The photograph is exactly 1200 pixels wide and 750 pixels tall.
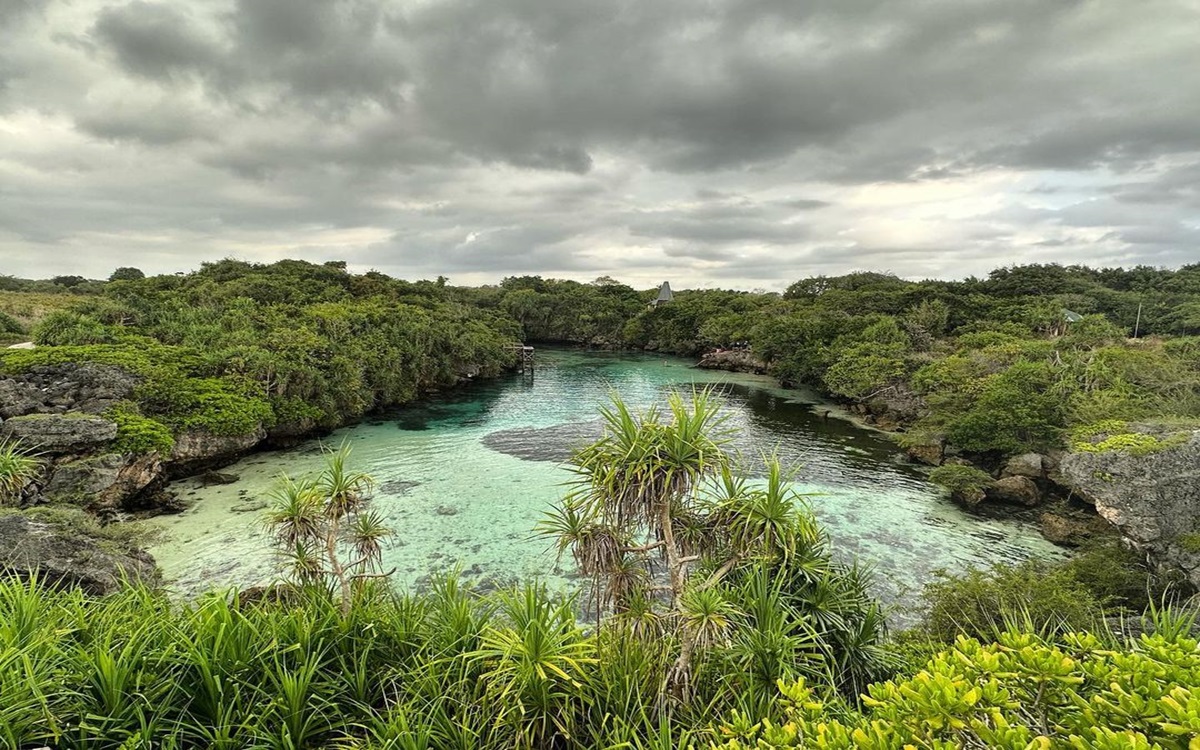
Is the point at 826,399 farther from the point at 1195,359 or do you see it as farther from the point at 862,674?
the point at 862,674

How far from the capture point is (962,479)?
15758 millimetres

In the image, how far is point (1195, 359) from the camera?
60.1 feet

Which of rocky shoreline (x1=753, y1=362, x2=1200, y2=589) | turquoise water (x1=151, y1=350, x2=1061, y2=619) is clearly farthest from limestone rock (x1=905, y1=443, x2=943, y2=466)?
rocky shoreline (x1=753, y1=362, x2=1200, y2=589)

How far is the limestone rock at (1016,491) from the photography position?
15562 mm

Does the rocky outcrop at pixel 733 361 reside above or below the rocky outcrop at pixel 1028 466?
above

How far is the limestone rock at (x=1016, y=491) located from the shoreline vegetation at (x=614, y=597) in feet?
0.36

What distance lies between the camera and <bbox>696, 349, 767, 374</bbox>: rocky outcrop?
4618cm

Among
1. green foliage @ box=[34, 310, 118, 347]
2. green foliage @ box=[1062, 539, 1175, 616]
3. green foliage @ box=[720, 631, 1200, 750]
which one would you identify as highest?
green foliage @ box=[34, 310, 118, 347]

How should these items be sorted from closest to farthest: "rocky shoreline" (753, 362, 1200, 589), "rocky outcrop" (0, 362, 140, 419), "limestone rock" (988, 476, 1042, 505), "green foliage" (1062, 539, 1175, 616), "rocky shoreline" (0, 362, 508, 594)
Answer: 1. "rocky shoreline" (0, 362, 508, 594)
2. "green foliage" (1062, 539, 1175, 616)
3. "rocky shoreline" (753, 362, 1200, 589)
4. "rocky outcrop" (0, 362, 140, 419)
5. "limestone rock" (988, 476, 1042, 505)

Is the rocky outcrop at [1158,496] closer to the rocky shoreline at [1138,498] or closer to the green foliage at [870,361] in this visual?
the rocky shoreline at [1138,498]

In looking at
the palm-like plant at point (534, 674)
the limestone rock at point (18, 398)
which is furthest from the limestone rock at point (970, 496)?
the limestone rock at point (18, 398)

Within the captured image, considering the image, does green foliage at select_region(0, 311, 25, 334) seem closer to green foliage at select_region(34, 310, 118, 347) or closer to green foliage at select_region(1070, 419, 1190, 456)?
green foliage at select_region(34, 310, 118, 347)

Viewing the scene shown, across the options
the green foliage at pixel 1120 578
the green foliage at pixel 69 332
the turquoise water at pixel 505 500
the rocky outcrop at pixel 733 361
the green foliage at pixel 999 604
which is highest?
the green foliage at pixel 69 332

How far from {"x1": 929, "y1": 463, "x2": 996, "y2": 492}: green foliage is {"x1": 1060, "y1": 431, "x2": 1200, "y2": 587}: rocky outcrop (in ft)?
15.9
